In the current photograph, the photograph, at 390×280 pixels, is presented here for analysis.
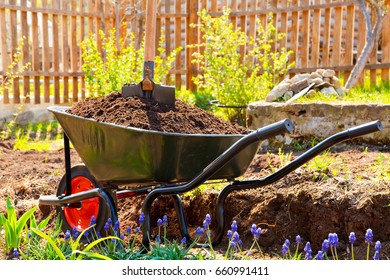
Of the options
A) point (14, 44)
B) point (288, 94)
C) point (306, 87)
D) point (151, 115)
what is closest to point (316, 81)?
point (306, 87)

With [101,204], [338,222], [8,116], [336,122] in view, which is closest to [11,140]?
[8,116]

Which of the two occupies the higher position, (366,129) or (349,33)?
(349,33)

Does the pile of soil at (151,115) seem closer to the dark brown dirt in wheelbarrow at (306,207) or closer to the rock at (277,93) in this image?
the dark brown dirt in wheelbarrow at (306,207)

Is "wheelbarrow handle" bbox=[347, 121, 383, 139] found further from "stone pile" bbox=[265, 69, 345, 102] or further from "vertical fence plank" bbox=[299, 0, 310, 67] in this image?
"vertical fence plank" bbox=[299, 0, 310, 67]

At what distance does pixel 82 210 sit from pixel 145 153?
2.76 ft

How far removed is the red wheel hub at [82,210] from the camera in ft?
11.4

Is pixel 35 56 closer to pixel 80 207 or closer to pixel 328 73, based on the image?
pixel 328 73

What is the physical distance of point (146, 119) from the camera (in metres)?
2.99

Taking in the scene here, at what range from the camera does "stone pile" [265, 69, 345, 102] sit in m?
5.76

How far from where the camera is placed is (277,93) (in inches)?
Result: 228

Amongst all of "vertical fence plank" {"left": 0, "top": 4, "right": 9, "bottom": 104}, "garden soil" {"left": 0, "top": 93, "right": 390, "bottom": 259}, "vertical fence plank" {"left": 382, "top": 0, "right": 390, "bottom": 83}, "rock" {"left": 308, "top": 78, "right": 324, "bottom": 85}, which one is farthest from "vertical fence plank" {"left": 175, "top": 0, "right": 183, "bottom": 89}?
"garden soil" {"left": 0, "top": 93, "right": 390, "bottom": 259}

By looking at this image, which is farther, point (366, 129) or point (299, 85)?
point (299, 85)

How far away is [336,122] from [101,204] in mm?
2525
